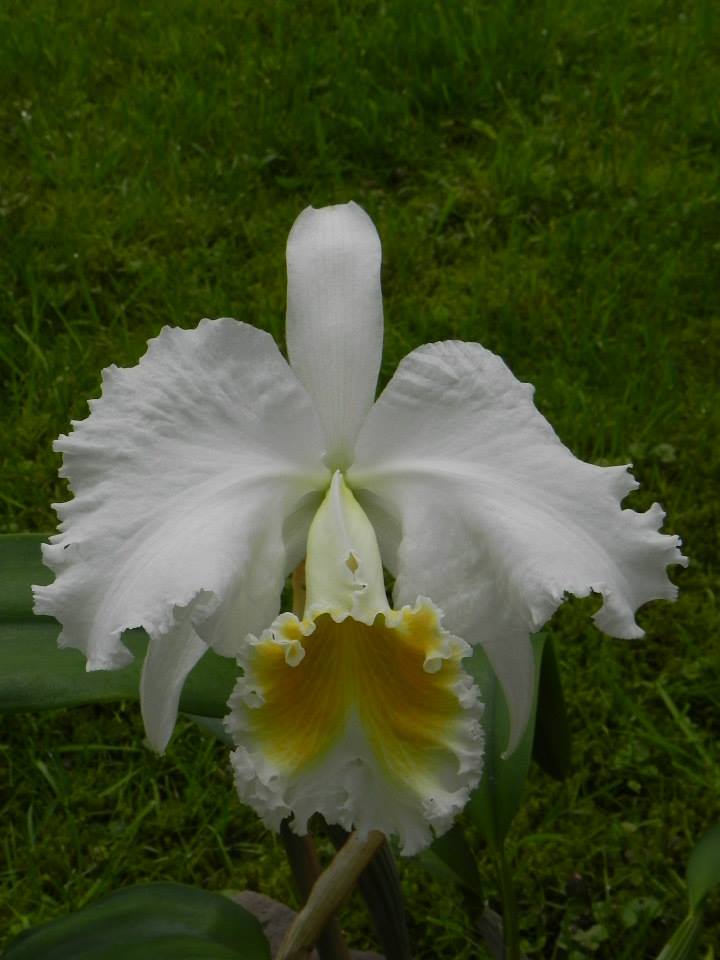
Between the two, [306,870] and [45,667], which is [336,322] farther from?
[306,870]

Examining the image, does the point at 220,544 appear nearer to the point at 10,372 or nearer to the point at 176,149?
the point at 10,372

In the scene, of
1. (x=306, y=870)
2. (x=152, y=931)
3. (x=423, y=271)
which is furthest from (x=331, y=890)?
(x=423, y=271)

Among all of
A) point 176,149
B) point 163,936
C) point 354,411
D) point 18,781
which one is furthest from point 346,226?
point 176,149

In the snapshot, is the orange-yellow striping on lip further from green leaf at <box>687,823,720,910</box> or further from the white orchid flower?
green leaf at <box>687,823,720,910</box>

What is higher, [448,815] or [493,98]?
[448,815]

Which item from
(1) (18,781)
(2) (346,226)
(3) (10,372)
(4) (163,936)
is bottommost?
(1) (18,781)

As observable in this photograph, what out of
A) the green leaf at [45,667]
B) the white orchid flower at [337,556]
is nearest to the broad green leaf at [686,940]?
the white orchid flower at [337,556]

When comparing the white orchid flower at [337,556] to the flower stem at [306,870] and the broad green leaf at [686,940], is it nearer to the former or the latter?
the flower stem at [306,870]
